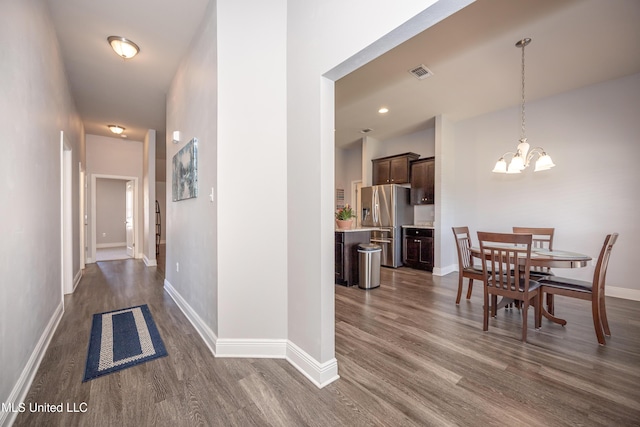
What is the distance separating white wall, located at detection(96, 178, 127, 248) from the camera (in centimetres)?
869

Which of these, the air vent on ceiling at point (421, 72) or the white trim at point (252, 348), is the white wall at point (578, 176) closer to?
the air vent on ceiling at point (421, 72)

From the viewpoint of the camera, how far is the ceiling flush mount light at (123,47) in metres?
2.86

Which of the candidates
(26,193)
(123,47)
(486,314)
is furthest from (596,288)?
(123,47)

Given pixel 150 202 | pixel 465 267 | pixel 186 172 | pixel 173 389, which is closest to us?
pixel 173 389

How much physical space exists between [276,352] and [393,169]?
494 centimetres

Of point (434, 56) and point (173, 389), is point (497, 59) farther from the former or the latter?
point (173, 389)

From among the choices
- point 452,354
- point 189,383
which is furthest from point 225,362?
point 452,354

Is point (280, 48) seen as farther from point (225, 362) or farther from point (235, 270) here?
point (225, 362)

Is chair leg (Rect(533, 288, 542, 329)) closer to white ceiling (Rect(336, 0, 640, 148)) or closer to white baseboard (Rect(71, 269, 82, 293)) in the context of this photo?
white ceiling (Rect(336, 0, 640, 148))

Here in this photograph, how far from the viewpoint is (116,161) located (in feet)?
20.9

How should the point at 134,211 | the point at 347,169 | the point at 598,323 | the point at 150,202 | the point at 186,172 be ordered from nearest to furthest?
the point at 598,323 < the point at 186,172 < the point at 150,202 < the point at 134,211 < the point at 347,169

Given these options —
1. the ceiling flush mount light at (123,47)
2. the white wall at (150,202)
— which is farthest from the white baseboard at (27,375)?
the white wall at (150,202)

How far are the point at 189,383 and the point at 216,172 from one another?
4.88 ft

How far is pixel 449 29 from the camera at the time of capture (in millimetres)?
2648
